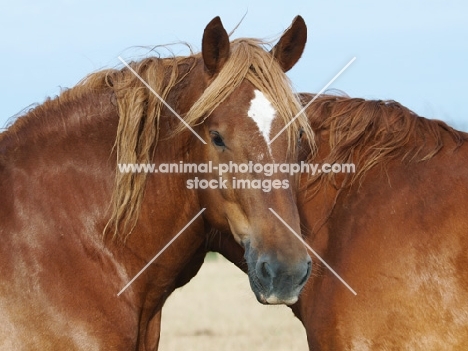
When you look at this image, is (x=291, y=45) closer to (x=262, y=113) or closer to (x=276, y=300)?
(x=262, y=113)

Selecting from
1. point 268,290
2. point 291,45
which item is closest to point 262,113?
point 291,45

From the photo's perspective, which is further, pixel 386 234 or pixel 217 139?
pixel 386 234

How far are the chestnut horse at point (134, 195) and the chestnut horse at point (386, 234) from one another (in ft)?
2.19

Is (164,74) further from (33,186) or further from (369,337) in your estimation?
(369,337)

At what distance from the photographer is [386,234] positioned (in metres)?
4.59

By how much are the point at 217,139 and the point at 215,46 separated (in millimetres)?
559

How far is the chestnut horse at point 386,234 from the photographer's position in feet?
14.4

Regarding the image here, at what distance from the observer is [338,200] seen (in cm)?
486

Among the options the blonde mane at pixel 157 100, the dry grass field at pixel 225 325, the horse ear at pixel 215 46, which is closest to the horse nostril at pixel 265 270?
the blonde mane at pixel 157 100

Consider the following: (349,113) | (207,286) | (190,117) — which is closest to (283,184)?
(190,117)

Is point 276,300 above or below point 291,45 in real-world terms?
below

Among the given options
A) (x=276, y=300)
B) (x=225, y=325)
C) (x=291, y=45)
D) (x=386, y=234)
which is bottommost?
(x=225, y=325)

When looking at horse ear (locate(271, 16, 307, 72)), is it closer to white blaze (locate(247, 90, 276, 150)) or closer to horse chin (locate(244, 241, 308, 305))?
white blaze (locate(247, 90, 276, 150))

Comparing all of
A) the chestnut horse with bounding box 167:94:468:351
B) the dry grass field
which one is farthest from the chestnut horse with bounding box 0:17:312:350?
the dry grass field
